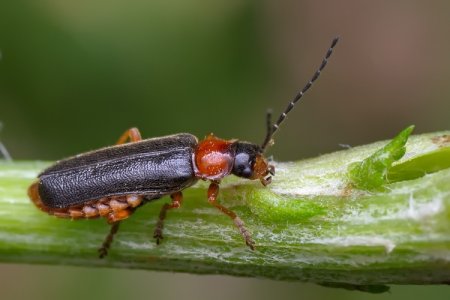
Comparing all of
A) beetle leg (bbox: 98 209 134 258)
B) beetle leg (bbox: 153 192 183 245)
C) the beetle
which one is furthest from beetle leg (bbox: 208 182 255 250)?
beetle leg (bbox: 98 209 134 258)

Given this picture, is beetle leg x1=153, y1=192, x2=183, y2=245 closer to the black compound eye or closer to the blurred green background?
the black compound eye

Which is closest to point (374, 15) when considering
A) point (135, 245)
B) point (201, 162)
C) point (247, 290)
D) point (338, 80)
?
point (338, 80)

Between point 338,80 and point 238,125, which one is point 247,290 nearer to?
point 238,125

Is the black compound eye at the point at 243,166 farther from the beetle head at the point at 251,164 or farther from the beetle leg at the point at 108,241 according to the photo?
the beetle leg at the point at 108,241

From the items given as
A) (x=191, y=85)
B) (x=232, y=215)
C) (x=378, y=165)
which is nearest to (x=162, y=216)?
(x=232, y=215)

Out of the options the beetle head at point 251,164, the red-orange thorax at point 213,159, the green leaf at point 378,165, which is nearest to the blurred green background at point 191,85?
the red-orange thorax at point 213,159
